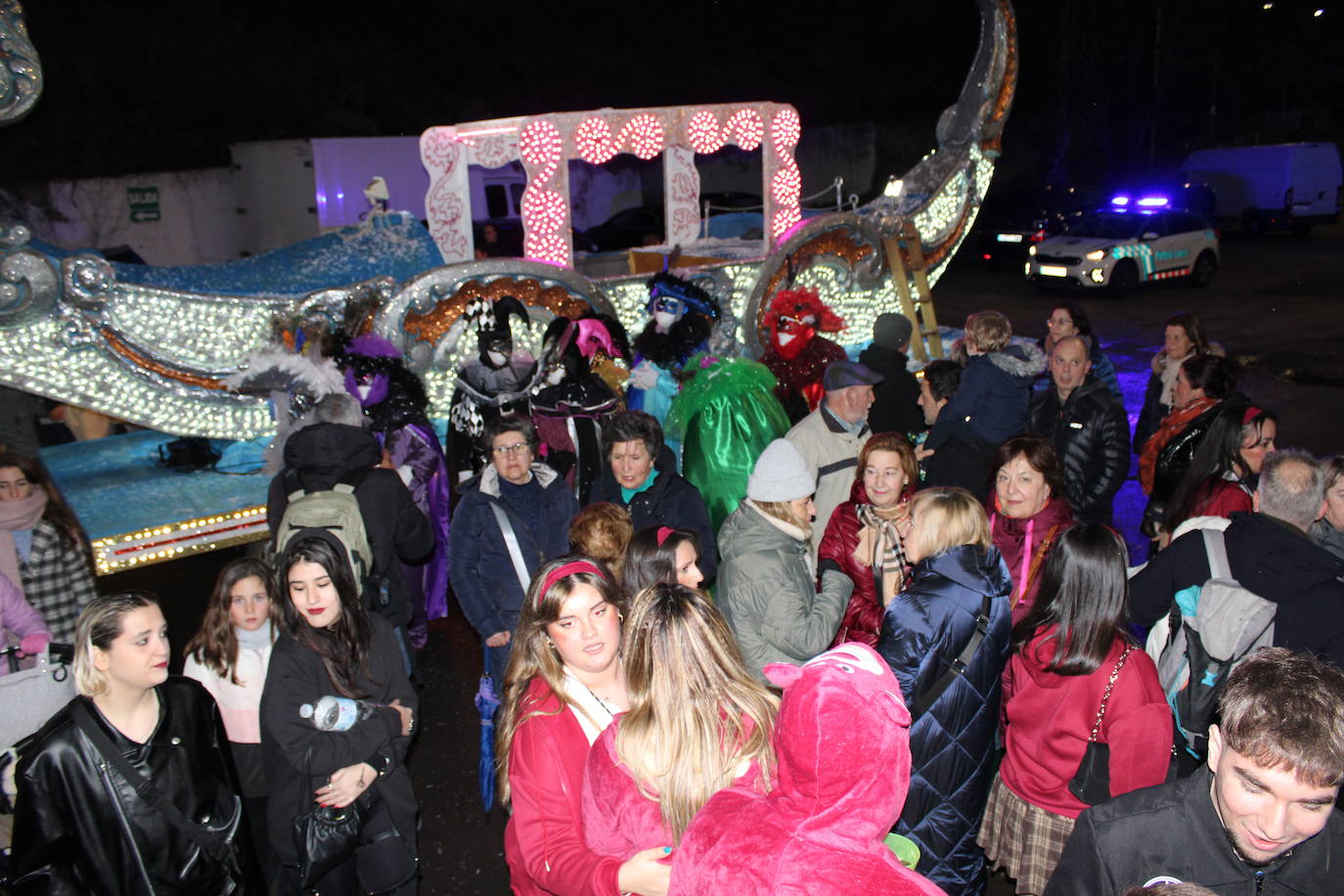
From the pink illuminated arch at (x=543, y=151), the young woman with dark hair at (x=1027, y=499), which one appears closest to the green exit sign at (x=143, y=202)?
the pink illuminated arch at (x=543, y=151)

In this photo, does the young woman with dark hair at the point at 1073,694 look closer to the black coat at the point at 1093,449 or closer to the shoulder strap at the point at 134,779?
the black coat at the point at 1093,449

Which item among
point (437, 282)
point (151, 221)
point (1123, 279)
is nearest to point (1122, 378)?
point (1123, 279)

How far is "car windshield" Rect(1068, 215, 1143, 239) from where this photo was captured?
16.5m

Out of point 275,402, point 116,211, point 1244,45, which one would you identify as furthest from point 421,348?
point 1244,45

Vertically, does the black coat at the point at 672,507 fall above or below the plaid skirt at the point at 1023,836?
above

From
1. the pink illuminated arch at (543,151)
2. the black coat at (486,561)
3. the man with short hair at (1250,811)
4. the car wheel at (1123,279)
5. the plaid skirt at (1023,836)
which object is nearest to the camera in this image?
the man with short hair at (1250,811)

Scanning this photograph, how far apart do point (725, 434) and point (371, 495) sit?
1.92m

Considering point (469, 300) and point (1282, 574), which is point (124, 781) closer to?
point (1282, 574)

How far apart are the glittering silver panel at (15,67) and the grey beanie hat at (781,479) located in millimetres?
4902

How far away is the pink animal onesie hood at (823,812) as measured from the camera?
1.65m

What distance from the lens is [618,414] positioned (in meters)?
4.40

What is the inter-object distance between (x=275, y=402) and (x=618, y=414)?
9.36ft

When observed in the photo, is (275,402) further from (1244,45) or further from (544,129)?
(1244,45)

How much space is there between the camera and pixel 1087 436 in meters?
4.95
